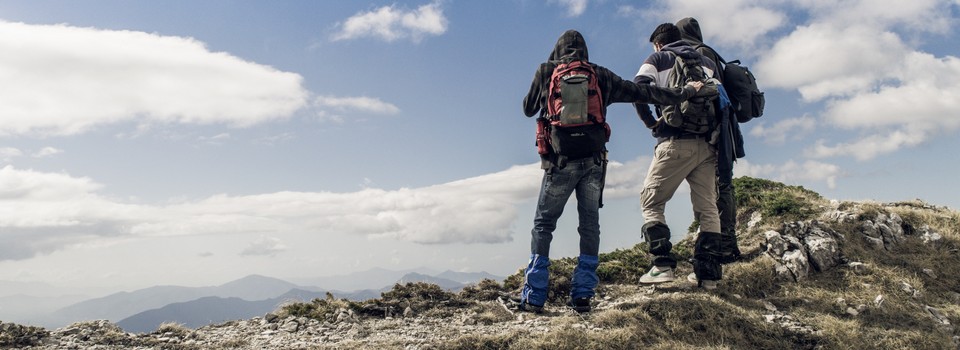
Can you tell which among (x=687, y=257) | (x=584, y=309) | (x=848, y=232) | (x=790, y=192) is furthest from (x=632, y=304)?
(x=790, y=192)

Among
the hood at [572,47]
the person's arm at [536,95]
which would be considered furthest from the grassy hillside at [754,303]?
the hood at [572,47]

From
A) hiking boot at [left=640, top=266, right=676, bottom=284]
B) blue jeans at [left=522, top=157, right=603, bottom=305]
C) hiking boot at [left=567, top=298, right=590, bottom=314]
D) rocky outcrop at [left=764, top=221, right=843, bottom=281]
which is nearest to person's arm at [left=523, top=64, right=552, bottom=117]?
blue jeans at [left=522, top=157, right=603, bottom=305]

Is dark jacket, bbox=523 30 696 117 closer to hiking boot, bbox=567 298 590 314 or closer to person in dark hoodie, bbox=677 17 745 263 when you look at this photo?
person in dark hoodie, bbox=677 17 745 263

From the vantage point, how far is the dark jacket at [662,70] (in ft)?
25.6

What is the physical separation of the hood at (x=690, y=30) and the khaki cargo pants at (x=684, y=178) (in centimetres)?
191

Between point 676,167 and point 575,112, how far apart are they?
7.77 feet

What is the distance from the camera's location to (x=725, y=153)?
8.09 metres

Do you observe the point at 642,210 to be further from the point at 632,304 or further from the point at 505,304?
the point at 505,304

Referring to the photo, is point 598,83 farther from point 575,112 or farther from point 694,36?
point 694,36

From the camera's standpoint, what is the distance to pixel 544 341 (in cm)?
600

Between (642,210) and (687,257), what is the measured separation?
2.68m

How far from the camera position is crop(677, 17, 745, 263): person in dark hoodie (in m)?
8.11

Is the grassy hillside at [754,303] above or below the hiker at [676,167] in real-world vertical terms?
below

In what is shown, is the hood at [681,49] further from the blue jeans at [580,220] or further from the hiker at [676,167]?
the blue jeans at [580,220]
